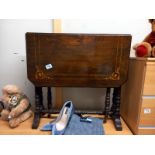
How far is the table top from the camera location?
112 centimetres

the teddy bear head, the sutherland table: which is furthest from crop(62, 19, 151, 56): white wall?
the teddy bear head

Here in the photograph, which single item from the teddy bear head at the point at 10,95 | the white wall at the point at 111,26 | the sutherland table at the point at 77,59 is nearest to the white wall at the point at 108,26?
the white wall at the point at 111,26

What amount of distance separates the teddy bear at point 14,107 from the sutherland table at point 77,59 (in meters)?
0.24

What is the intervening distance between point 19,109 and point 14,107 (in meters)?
0.04

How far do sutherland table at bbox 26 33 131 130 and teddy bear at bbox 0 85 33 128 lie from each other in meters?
0.24

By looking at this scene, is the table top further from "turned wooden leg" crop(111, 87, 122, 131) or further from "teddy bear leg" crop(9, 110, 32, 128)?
"teddy bear leg" crop(9, 110, 32, 128)

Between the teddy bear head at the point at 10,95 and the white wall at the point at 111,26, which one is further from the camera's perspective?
the white wall at the point at 111,26

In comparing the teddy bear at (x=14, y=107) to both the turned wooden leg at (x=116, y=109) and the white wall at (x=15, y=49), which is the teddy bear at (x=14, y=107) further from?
the turned wooden leg at (x=116, y=109)

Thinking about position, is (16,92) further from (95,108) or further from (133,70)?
(133,70)

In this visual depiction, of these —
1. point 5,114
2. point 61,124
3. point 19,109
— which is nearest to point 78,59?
point 61,124

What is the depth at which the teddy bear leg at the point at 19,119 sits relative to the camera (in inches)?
48.7

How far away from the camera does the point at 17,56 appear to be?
1521 mm

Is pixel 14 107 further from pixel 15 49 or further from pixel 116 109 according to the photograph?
pixel 116 109

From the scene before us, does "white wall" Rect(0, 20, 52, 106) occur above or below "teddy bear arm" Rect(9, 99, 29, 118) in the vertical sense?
above
